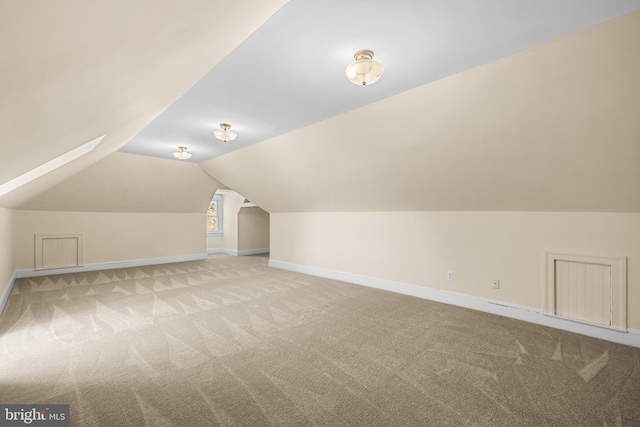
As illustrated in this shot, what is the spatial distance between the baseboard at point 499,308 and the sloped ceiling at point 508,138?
1.29 metres

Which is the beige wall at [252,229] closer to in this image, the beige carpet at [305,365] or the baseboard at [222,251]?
the baseboard at [222,251]

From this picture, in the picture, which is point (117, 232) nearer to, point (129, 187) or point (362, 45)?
point (129, 187)

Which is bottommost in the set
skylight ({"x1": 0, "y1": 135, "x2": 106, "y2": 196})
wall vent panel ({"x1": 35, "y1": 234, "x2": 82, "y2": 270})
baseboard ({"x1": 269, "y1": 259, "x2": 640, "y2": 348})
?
baseboard ({"x1": 269, "y1": 259, "x2": 640, "y2": 348})

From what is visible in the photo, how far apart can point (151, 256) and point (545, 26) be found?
8777 millimetres

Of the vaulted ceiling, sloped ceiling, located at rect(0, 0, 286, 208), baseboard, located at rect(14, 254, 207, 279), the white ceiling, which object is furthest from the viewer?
baseboard, located at rect(14, 254, 207, 279)

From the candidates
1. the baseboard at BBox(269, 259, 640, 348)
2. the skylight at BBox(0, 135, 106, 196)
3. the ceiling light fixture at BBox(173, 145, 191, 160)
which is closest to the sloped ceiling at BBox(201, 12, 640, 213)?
the baseboard at BBox(269, 259, 640, 348)

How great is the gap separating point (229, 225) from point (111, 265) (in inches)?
147

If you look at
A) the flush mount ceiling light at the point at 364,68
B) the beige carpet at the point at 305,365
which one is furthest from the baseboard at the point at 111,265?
the flush mount ceiling light at the point at 364,68

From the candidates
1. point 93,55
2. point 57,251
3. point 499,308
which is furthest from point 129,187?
point 499,308

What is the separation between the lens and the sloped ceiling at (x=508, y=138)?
7.37 ft

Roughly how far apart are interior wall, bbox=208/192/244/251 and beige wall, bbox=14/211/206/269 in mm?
1254

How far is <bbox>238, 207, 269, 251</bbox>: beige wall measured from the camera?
982cm

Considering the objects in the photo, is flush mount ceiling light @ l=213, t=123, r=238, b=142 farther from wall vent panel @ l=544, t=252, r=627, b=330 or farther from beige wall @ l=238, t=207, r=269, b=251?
beige wall @ l=238, t=207, r=269, b=251

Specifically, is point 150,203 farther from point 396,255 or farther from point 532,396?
point 532,396
